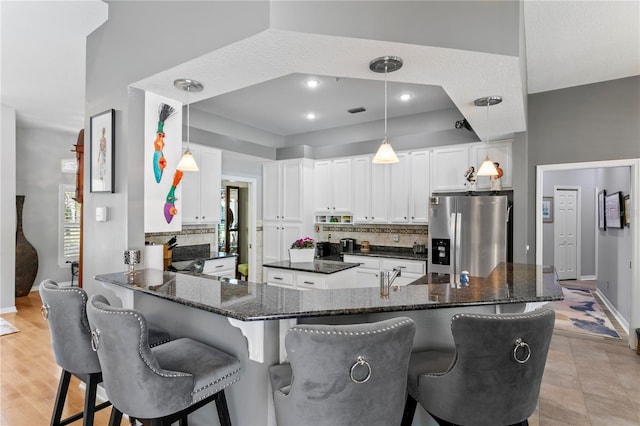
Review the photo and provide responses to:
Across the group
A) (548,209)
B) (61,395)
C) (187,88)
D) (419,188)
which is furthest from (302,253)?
(548,209)

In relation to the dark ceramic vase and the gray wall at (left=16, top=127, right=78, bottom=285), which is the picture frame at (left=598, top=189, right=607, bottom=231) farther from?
the dark ceramic vase

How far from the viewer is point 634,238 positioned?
12.3 ft

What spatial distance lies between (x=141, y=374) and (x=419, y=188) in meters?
4.10

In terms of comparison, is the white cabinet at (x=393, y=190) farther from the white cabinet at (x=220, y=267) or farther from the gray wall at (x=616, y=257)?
the gray wall at (x=616, y=257)

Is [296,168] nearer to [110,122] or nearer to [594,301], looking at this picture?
[110,122]

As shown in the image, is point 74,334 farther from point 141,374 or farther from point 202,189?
point 202,189

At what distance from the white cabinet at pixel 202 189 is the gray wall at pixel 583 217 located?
6833 mm

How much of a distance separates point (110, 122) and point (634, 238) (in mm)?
5231

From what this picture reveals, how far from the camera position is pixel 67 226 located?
21.4ft

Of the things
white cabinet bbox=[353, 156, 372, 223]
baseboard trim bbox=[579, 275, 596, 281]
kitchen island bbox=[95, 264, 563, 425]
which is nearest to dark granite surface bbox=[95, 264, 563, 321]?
kitchen island bbox=[95, 264, 563, 425]

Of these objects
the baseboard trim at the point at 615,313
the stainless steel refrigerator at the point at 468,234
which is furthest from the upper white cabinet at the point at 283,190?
the baseboard trim at the point at 615,313

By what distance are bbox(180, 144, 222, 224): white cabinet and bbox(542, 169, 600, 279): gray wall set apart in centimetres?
683

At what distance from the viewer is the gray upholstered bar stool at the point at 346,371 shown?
3.76ft

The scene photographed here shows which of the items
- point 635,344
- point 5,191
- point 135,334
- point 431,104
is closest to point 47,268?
point 5,191
